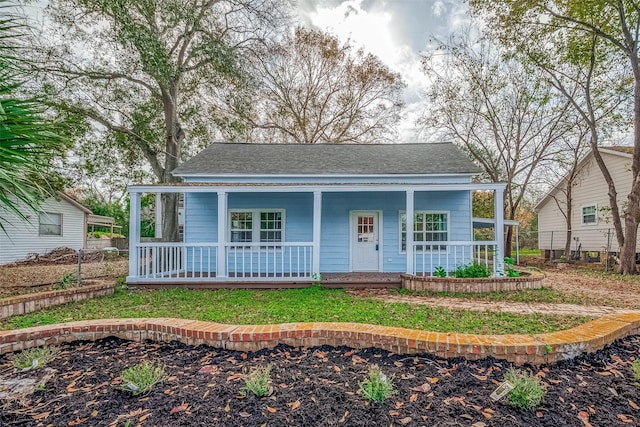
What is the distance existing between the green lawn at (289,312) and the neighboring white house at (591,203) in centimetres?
1212

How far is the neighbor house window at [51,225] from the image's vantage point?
1634 centimetres

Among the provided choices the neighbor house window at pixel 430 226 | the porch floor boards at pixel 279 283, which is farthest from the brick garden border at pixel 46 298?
the neighbor house window at pixel 430 226

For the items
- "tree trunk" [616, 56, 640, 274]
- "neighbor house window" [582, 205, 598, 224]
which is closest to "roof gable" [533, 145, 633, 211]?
"neighbor house window" [582, 205, 598, 224]

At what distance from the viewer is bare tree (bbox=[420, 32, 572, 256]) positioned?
48.2ft

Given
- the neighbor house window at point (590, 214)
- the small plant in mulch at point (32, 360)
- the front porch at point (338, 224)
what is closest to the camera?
the small plant in mulch at point (32, 360)

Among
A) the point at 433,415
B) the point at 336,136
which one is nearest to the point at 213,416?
the point at 433,415

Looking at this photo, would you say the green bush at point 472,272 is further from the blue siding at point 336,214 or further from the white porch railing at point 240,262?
the white porch railing at point 240,262

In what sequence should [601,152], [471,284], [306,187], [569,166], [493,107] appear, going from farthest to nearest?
[569,166] < [493,107] < [601,152] < [306,187] < [471,284]

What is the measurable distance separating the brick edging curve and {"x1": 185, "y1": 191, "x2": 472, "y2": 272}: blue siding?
633 centimetres

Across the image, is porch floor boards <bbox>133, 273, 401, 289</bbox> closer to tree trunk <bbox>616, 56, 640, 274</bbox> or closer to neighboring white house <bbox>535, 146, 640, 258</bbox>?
tree trunk <bbox>616, 56, 640, 274</bbox>

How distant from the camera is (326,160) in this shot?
37.1 ft

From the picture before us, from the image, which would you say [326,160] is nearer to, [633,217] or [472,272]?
[472,272]

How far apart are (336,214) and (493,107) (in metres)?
11.1

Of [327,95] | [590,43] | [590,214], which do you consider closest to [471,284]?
[590,43]
